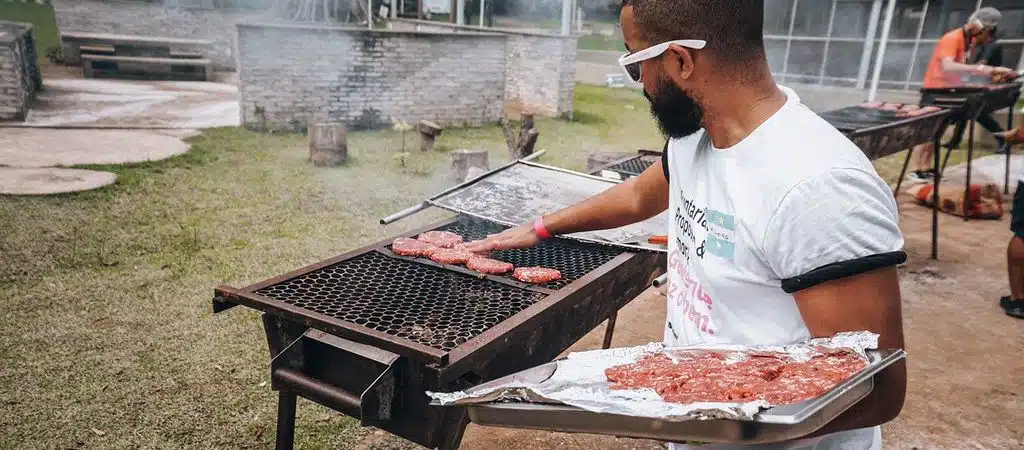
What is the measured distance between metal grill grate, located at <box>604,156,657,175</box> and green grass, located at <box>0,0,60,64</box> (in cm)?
2163

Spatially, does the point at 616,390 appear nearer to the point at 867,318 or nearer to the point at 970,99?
the point at 867,318

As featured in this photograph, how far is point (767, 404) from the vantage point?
1.09m

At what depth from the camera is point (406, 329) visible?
81.0 inches

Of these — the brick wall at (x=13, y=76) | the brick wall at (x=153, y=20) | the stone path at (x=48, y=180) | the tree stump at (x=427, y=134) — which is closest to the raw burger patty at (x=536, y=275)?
the stone path at (x=48, y=180)

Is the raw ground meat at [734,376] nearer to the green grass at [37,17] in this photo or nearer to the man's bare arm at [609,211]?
the man's bare arm at [609,211]

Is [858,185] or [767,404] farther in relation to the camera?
[858,185]

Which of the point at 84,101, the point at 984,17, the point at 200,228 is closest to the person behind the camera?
Answer: the point at 200,228

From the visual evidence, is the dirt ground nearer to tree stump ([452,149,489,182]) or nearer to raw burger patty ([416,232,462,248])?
raw burger patty ([416,232,462,248])

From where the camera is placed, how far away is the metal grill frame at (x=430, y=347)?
5.95ft

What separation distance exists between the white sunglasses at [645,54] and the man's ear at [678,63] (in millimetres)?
14

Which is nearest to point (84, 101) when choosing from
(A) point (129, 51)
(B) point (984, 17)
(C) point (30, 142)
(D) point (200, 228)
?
(C) point (30, 142)

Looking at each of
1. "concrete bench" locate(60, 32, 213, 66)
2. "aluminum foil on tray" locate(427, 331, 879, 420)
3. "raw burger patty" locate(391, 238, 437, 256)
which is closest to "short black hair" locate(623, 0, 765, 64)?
"aluminum foil on tray" locate(427, 331, 879, 420)

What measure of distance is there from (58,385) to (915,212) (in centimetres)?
923

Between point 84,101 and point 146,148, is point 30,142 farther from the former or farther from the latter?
point 84,101
